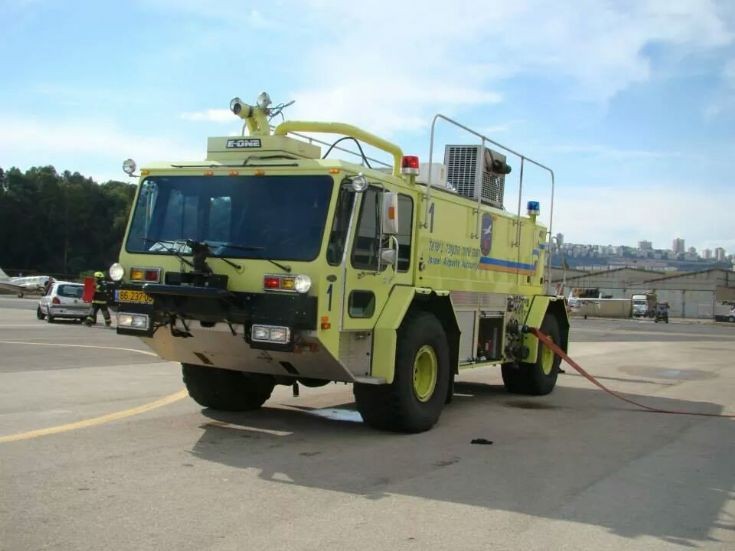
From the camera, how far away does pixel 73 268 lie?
243 feet

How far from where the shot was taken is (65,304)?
26828 millimetres

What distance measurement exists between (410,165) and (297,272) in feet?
7.19

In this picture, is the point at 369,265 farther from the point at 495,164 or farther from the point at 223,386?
the point at 495,164

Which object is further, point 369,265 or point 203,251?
point 369,265

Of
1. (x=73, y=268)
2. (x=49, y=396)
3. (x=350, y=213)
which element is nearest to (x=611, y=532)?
(x=350, y=213)

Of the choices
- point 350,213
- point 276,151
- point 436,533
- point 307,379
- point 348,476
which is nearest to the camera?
point 436,533

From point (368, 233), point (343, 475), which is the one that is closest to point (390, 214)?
point (368, 233)

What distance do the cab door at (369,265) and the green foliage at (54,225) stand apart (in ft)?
234

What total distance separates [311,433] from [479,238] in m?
3.74

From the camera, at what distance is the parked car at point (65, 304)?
87.8ft

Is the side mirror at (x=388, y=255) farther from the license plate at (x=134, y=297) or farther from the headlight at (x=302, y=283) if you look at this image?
the license plate at (x=134, y=297)

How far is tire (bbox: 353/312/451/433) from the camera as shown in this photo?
7.91m

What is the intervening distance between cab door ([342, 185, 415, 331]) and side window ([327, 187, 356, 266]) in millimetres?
87

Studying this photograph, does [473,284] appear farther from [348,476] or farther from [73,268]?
[73,268]
